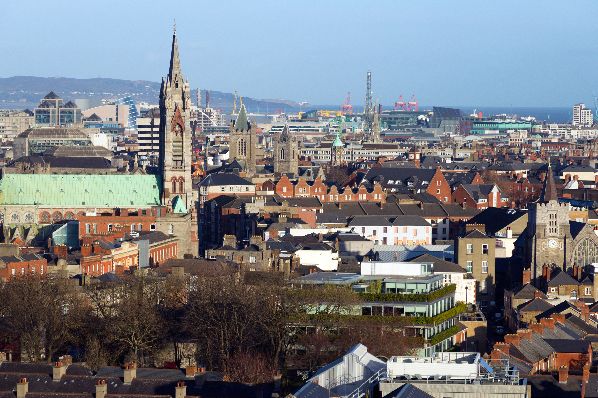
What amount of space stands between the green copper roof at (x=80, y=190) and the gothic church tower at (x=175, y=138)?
3.70 feet

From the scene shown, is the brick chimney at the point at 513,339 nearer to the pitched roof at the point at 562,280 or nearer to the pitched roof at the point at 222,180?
the pitched roof at the point at 562,280

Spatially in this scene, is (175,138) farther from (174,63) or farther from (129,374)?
(129,374)

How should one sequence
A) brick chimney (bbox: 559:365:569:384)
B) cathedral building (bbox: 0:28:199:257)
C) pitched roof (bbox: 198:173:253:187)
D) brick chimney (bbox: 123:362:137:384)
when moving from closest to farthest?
1. brick chimney (bbox: 123:362:137:384)
2. brick chimney (bbox: 559:365:569:384)
3. cathedral building (bbox: 0:28:199:257)
4. pitched roof (bbox: 198:173:253:187)

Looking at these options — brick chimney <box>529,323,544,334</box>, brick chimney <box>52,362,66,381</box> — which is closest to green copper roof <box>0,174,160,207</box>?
brick chimney <box>529,323,544,334</box>

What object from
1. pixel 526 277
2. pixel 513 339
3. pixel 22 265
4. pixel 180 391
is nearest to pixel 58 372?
pixel 180 391

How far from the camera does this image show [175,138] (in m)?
124

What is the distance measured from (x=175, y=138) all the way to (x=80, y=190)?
24.3 feet

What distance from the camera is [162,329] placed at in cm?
6788

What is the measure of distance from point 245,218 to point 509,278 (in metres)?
29.7

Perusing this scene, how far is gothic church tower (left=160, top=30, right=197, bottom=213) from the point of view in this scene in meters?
122

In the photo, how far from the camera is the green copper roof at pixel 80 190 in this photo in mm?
119938

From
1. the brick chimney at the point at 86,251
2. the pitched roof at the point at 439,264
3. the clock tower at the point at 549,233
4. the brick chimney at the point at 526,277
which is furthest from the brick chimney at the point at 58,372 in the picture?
the clock tower at the point at 549,233

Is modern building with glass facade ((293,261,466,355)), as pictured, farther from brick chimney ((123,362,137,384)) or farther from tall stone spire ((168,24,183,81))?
tall stone spire ((168,24,183,81))

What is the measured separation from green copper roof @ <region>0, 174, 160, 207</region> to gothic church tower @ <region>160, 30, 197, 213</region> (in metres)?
1.13
